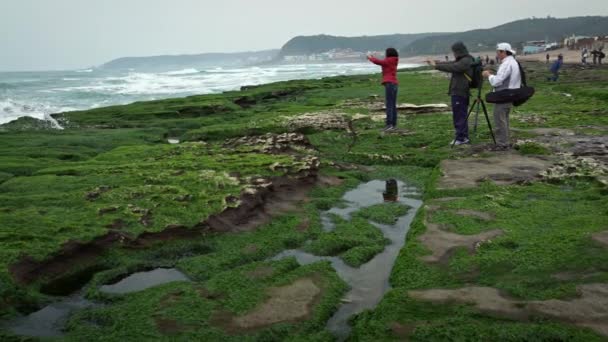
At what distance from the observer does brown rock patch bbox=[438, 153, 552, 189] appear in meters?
10.0

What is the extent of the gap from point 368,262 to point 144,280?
3257 mm

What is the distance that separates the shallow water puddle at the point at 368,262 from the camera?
5820mm

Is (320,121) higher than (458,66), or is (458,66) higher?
(458,66)

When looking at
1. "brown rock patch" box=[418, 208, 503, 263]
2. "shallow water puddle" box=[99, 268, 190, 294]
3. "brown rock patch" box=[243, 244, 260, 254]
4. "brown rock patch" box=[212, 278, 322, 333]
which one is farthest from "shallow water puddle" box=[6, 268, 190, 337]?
"brown rock patch" box=[418, 208, 503, 263]

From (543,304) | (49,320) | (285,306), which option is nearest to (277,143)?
(285,306)

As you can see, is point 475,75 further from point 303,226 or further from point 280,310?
point 280,310

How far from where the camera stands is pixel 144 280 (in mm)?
6766

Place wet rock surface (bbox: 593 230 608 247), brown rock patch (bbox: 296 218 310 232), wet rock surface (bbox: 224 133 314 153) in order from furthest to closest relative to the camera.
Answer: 1. wet rock surface (bbox: 224 133 314 153)
2. brown rock patch (bbox: 296 218 310 232)
3. wet rock surface (bbox: 593 230 608 247)

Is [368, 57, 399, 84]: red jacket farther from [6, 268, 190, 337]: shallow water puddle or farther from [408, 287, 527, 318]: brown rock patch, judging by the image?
[408, 287, 527, 318]: brown rock patch

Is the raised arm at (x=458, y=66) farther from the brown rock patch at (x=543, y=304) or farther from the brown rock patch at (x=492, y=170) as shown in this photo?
the brown rock patch at (x=543, y=304)

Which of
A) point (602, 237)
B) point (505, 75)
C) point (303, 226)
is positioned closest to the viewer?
point (602, 237)

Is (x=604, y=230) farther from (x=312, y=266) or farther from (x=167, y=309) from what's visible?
(x=167, y=309)

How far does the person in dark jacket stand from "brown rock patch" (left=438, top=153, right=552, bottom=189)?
75.1 inches

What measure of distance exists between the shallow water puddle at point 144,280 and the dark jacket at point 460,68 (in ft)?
30.7
